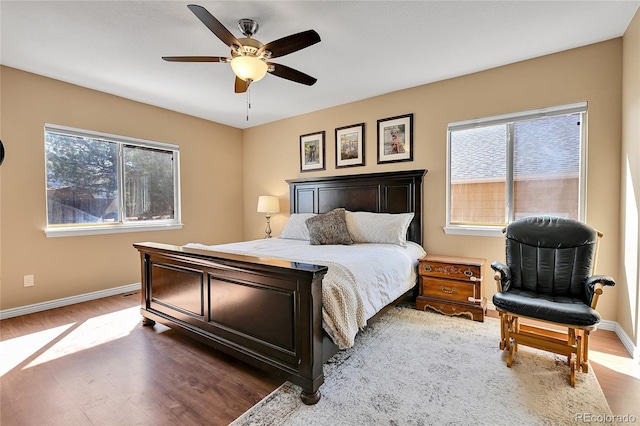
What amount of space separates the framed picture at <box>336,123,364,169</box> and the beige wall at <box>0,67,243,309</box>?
7.82ft

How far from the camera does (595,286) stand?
6.82 ft

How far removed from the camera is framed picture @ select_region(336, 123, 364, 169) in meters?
4.18

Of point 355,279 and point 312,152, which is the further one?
point 312,152

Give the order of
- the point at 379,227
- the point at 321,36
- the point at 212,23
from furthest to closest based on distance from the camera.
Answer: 1. the point at 379,227
2. the point at 321,36
3. the point at 212,23

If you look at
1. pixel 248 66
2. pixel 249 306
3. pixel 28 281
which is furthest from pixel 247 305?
pixel 28 281

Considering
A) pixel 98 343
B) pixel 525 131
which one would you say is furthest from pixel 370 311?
pixel 525 131

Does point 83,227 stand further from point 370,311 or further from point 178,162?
Result: point 370,311

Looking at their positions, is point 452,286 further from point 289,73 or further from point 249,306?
point 289,73

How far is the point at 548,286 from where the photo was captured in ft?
8.14

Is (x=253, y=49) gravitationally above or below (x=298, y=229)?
above

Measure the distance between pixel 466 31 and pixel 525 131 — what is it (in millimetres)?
1302

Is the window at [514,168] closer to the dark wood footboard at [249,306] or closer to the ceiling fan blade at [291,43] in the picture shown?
the ceiling fan blade at [291,43]

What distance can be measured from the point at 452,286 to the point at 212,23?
3122 millimetres

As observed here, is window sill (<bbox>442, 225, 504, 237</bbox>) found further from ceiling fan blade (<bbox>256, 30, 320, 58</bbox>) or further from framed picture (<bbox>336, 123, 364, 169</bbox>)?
ceiling fan blade (<bbox>256, 30, 320, 58</bbox>)
